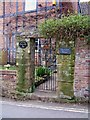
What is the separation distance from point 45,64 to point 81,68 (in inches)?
171

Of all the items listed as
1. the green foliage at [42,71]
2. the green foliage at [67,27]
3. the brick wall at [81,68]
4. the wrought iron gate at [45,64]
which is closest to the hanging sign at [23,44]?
the green foliage at [67,27]

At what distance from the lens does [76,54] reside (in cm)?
849

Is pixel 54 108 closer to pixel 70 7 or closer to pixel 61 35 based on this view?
pixel 61 35

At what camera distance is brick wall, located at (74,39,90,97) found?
8383 millimetres

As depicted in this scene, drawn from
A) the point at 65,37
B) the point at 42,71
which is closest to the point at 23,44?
the point at 65,37

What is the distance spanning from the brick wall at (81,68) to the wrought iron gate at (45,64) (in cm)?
167

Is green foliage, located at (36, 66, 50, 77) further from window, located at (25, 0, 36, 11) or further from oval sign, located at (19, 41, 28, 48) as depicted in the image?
window, located at (25, 0, 36, 11)

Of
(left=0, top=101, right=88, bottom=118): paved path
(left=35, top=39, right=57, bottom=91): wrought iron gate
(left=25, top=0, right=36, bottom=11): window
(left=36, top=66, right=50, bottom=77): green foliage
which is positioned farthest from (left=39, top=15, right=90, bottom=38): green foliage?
(left=25, top=0, right=36, bottom=11): window

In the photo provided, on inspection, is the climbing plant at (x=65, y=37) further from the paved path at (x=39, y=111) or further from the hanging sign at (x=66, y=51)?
the paved path at (x=39, y=111)

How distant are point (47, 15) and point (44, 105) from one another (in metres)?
7.07

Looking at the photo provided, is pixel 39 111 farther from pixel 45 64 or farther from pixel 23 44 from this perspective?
pixel 45 64

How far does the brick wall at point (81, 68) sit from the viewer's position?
330 inches

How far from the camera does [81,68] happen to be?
844 cm

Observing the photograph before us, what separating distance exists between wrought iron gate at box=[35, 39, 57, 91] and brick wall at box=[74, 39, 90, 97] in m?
1.67
